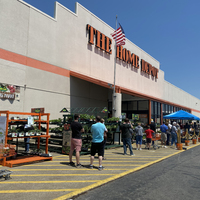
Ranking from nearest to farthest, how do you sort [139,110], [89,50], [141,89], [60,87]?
1. [60,87]
2. [89,50]
3. [139,110]
4. [141,89]

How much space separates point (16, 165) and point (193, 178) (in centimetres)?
590

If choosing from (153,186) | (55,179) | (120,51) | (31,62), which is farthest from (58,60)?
(153,186)

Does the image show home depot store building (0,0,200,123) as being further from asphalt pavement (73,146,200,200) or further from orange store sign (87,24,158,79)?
asphalt pavement (73,146,200,200)

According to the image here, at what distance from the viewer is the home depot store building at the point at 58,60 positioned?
489 inches

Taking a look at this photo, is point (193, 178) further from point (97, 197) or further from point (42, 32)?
point (42, 32)

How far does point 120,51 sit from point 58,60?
9.30 m

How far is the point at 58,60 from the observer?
15328mm

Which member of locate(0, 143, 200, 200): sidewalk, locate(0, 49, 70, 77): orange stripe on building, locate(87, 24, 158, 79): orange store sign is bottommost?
locate(0, 143, 200, 200): sidewalk

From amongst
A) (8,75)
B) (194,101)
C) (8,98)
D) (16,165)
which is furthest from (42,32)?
(194,101)

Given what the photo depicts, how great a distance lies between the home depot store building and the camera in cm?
1243

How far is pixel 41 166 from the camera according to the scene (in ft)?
23.0

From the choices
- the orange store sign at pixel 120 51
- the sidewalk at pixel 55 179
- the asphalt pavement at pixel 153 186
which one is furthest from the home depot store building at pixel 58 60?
the asphalt pavement at pixel 153 186

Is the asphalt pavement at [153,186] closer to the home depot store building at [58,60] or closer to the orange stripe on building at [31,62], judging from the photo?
the home depot store building at [58,60]

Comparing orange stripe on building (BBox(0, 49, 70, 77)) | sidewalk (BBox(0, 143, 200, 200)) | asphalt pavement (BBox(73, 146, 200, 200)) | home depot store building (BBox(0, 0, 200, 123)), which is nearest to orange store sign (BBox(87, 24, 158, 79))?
home depot store building (BBox(0, 0, 200, 123))
